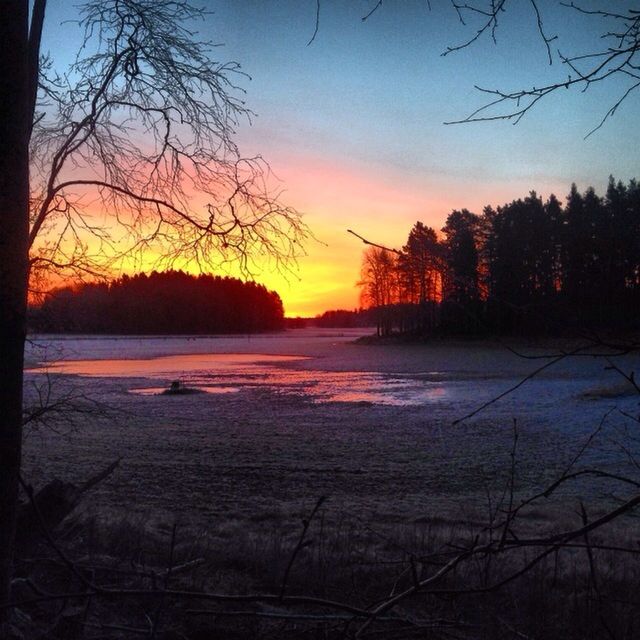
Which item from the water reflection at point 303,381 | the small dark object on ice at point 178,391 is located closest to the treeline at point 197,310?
the water reflection at point 303,381

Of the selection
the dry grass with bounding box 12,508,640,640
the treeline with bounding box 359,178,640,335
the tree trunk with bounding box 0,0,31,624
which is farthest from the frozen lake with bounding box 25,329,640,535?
the tree trunk with bounding box 0,0,31,624

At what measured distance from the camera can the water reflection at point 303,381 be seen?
26.9 metres

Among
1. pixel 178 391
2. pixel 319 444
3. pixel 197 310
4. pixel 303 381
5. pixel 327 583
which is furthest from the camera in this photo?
pixel 197 310

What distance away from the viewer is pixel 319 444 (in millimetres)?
16141

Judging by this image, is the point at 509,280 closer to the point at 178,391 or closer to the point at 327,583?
the point at 327,583

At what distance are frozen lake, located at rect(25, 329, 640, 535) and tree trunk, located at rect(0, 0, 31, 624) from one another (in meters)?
2.44

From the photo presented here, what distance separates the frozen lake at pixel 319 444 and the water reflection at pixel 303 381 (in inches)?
7.6

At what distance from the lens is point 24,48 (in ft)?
9.34

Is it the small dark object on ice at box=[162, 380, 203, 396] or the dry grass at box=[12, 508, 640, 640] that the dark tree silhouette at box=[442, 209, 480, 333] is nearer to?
the dry grass at box=[12, 508, 640, 640]

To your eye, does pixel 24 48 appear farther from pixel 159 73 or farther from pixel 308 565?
pixel 308 565

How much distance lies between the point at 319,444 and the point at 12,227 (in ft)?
45.4

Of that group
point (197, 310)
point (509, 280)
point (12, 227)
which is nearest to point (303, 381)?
point (12, 227)

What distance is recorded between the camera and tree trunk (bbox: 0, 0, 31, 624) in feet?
9.05

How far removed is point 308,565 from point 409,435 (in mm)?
12296
